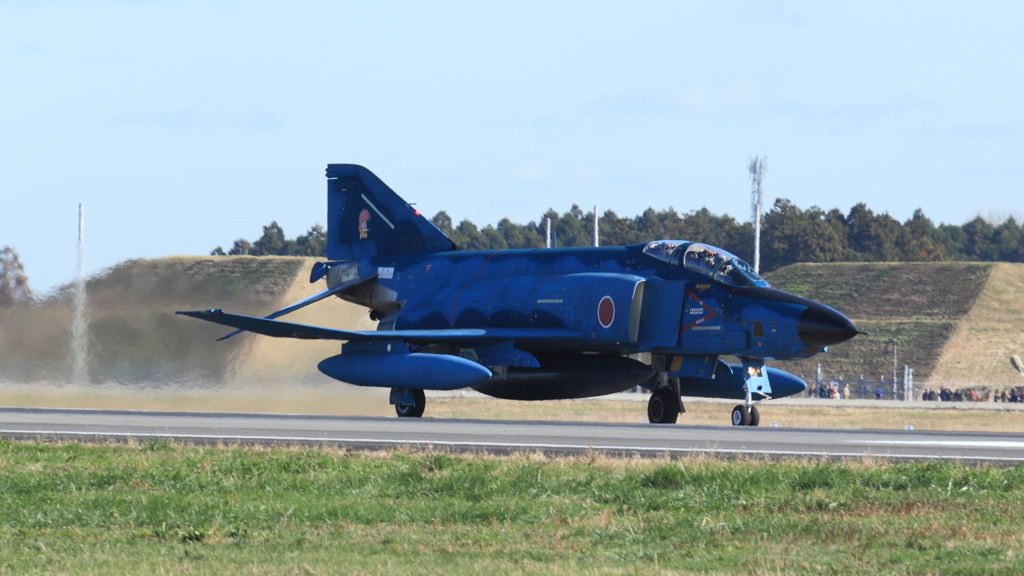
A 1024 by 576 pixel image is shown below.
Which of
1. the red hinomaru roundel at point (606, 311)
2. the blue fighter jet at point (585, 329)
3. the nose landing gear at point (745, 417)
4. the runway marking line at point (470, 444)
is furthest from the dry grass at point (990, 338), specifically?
the runway marking line at point (470, 444)

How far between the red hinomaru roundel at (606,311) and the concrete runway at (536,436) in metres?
2.85

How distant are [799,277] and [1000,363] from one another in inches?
795

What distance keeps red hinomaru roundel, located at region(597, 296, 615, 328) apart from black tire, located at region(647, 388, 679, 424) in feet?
5.73

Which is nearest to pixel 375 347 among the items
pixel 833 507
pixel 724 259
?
pixel 724 259

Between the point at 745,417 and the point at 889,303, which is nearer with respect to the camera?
the point at 745,417

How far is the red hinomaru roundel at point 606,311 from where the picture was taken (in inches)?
928

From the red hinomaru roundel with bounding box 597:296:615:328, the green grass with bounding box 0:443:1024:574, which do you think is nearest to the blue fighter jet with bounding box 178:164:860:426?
the red hinomaru roundel with bounding box 597:296:615:328

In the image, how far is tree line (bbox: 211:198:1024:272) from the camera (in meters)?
106

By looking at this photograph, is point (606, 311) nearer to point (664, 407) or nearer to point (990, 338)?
point (664, 407)

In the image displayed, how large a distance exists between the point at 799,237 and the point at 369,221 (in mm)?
81127

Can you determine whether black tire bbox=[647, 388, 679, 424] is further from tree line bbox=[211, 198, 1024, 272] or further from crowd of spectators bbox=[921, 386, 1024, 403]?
tree line bbox=[211, 198, 1024, 272]

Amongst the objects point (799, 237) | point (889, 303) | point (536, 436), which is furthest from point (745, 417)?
point (799, 237)

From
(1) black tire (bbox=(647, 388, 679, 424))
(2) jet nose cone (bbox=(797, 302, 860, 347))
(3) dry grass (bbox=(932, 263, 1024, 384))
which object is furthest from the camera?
(3) dry grass (bbox=(932, 263, 1024, 384))

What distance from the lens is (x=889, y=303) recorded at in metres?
86.2
